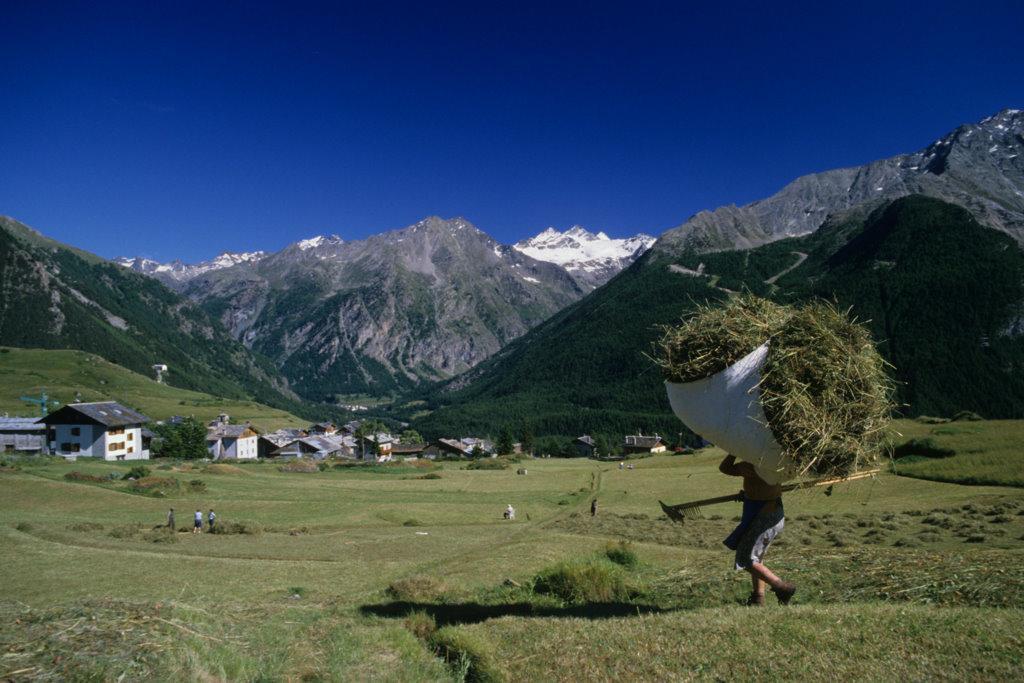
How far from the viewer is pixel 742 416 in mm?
9078

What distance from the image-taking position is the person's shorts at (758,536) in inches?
397

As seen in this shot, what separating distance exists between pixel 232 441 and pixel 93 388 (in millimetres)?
69446

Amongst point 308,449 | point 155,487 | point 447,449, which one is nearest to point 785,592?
point 155,487

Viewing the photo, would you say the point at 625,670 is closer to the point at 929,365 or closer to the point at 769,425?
the point at 769,425

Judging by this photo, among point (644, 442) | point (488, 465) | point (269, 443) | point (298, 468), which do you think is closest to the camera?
point (298, 468)

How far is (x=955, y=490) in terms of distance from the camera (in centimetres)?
3712

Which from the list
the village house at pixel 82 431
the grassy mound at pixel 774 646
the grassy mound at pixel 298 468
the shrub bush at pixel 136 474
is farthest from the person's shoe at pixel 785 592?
the village house at pixel 82 431

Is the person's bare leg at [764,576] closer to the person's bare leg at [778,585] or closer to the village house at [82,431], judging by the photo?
the person's bare leg at [778,585]

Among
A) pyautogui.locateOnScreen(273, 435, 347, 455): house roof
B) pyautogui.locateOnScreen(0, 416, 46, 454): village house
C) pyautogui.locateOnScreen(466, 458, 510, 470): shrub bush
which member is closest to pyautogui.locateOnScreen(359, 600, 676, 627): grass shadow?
pyautogui.locateOnScreen(466, 458, 510, 470): shrub bush

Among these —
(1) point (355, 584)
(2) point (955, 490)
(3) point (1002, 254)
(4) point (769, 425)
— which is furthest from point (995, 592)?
(3) point (1002, 254)

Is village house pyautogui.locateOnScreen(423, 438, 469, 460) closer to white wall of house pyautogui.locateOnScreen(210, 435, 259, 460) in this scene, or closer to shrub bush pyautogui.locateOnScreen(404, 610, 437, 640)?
white wall of house pyautogui.locateOnScreen(210, 435, 259, 460)

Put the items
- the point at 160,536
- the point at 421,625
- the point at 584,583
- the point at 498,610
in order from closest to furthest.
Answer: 1. the point at 421,625
2. the point at 498,610
3. the point at 584,583
4. the point at 160,536

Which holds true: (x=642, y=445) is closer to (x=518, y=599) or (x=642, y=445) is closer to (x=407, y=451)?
(x=407, y=451)

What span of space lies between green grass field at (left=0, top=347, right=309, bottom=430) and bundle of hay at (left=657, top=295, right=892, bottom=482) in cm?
16347
